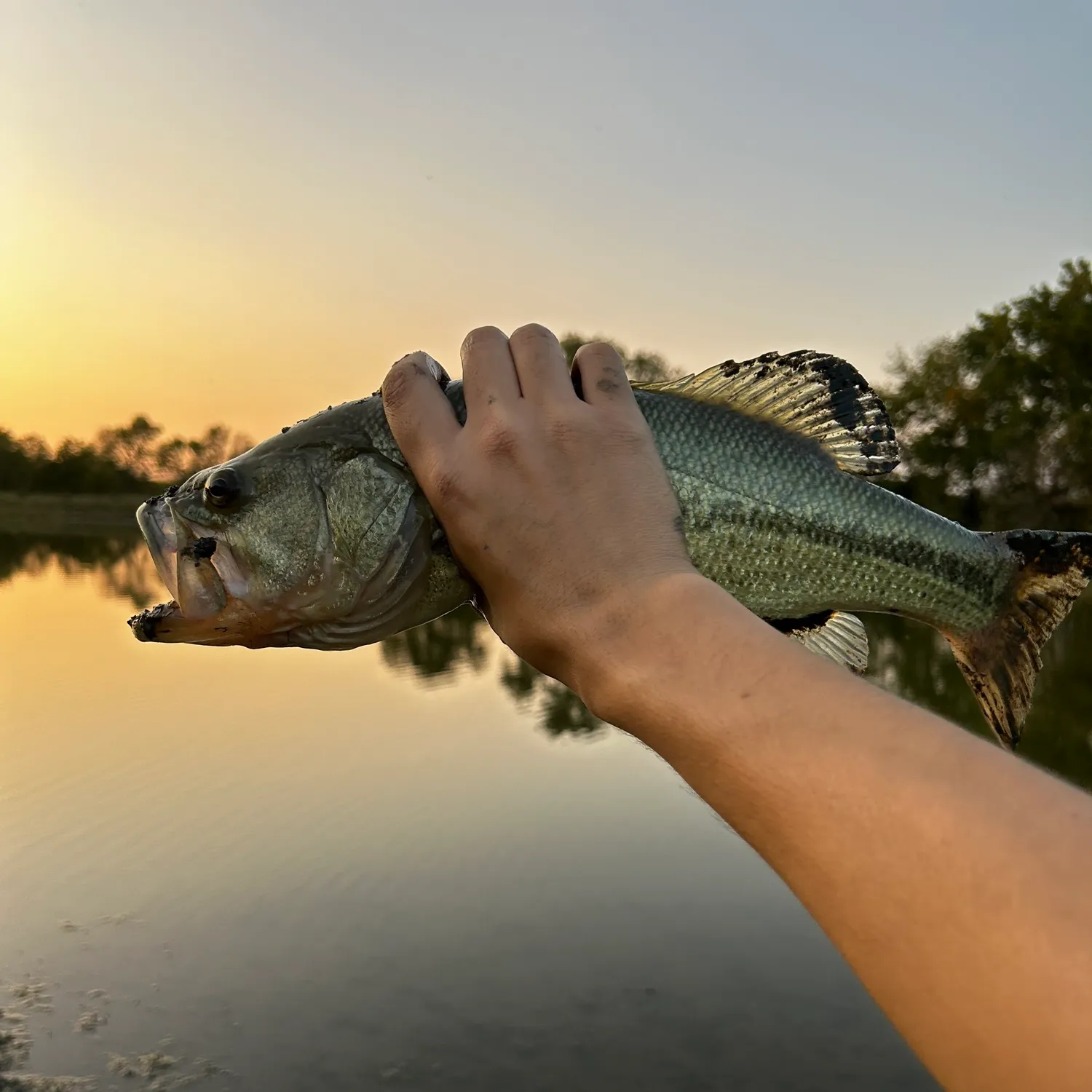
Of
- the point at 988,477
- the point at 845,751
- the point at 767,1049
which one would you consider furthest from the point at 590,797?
the point at 988,477

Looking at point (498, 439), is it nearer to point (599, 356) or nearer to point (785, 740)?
point (599, 356)

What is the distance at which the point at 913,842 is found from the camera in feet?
3.77

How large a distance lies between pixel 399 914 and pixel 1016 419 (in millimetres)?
53220

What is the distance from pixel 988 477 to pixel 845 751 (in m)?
62.9

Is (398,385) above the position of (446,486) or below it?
above

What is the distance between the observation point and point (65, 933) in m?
16.8

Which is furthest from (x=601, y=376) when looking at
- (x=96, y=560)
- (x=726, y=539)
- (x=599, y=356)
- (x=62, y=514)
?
(x=62, y=514)

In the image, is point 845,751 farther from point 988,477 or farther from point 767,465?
point 988,477

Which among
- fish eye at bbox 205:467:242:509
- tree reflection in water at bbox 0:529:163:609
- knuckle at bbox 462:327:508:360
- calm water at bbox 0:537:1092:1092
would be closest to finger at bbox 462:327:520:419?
knuckle at bbox 462:327:508:360

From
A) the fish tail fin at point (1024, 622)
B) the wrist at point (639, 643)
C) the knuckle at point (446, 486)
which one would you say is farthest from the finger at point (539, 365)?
the fish tail fin at point (1024, 622)

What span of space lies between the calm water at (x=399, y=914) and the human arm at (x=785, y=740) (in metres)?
13.4

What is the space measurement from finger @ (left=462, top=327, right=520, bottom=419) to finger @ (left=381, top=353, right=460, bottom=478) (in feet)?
0.30

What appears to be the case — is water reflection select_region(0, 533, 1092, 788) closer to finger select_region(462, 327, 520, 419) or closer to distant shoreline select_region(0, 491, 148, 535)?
finger select_region(462, 327, 520, 419)

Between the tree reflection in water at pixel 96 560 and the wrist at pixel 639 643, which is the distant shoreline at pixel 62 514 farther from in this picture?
the wrist at pixel 639 643
